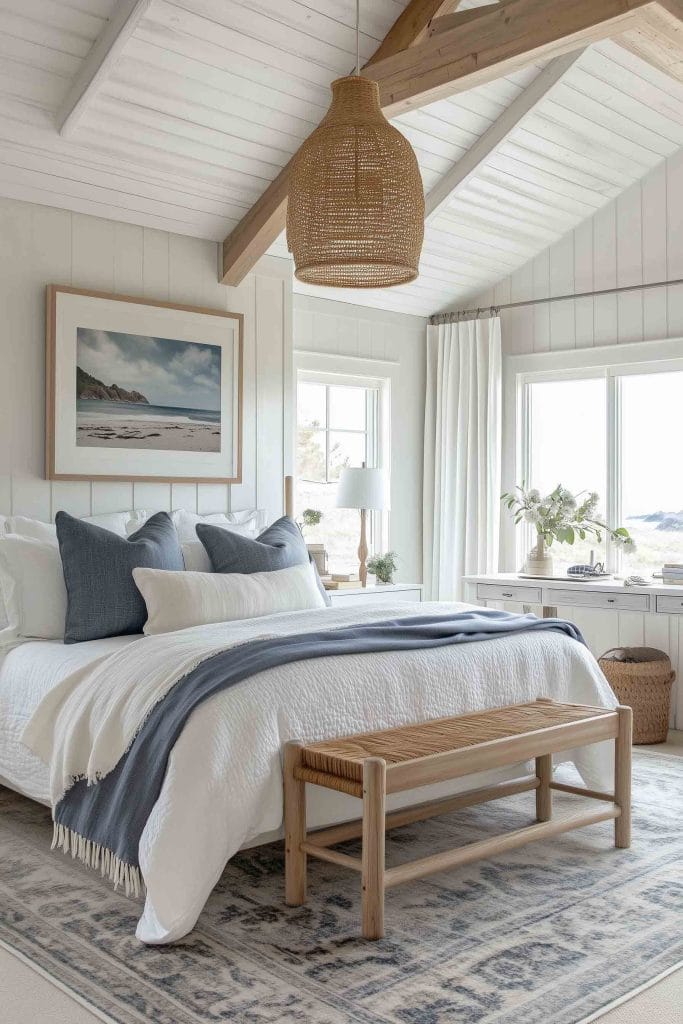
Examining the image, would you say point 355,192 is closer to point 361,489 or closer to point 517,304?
point 361,489

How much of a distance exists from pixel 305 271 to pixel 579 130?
2383mm

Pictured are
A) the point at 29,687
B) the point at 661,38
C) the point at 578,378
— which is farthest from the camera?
the point at 578,378

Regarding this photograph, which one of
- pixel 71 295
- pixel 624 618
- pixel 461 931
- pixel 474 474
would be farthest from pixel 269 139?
pixel 461 931

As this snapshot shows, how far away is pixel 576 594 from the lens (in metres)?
5.37

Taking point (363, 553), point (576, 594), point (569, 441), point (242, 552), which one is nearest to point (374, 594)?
point (363, 553)

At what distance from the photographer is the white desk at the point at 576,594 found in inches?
199

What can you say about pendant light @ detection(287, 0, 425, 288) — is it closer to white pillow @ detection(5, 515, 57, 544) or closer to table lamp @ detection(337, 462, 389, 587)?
white pillow @ detection(5, 515, 57, 544)

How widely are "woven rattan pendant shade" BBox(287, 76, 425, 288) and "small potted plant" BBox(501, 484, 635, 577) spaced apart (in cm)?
263

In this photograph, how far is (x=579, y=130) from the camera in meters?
5.26

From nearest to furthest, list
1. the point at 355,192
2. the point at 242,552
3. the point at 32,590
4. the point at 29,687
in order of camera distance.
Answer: the point at 355,192 → the point at 29,687 → the point at 32,590 → the point at 242,552

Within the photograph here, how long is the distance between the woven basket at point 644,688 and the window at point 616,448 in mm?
628

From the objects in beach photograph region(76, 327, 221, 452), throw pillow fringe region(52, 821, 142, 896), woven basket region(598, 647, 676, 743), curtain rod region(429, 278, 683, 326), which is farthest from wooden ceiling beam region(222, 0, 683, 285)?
throw pillow fringe region(52, 821, 142, 896)

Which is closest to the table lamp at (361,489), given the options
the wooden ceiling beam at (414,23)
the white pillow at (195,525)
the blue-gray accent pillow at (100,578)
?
the white pillow at (195,525)

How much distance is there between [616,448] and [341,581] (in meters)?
1.74
